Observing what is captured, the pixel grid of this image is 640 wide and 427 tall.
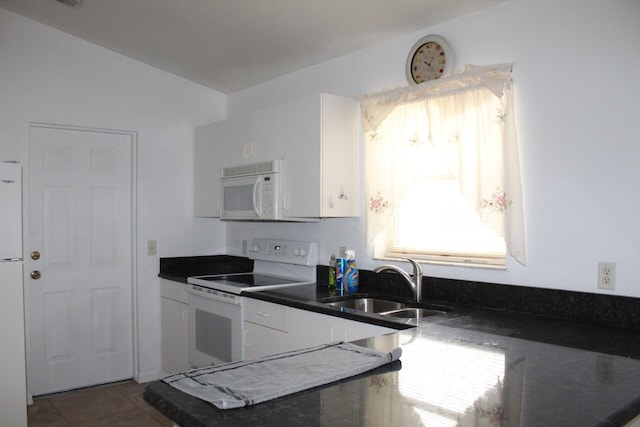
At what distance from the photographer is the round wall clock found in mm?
2730

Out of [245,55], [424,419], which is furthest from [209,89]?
[424,419]

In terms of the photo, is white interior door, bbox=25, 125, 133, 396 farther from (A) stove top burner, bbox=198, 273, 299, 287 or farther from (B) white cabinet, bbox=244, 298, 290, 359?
(B) white cabinet, bbox=244, 298, 290, 359

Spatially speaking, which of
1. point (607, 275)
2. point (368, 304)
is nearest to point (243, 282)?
point (368, 304)

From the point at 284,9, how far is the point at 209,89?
1763mm

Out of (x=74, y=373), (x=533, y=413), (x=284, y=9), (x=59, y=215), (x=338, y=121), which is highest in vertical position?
(x=284, y=9)

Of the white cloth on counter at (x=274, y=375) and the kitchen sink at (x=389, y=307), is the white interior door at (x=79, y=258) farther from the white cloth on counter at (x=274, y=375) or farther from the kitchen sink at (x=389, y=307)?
the white cloth on counter at (x=274, y=375)

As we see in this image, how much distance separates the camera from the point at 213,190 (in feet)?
13.3

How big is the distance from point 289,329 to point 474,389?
66.2 inches

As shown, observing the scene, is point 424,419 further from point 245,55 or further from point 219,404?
point 245,55

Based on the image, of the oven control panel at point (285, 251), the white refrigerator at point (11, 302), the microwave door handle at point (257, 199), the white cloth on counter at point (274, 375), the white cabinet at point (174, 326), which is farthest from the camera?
the white cabinet at point (174, 326)

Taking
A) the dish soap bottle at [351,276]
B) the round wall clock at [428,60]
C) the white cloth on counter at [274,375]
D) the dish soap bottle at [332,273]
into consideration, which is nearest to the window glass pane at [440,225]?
the dish soap bottle at [351,276]

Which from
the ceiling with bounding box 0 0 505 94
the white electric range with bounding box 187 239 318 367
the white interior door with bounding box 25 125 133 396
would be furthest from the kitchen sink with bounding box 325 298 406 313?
the white interior door with bounding box 25 125 133 396

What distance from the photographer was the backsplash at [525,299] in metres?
2.10

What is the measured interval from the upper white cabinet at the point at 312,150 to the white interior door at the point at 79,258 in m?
1.21
